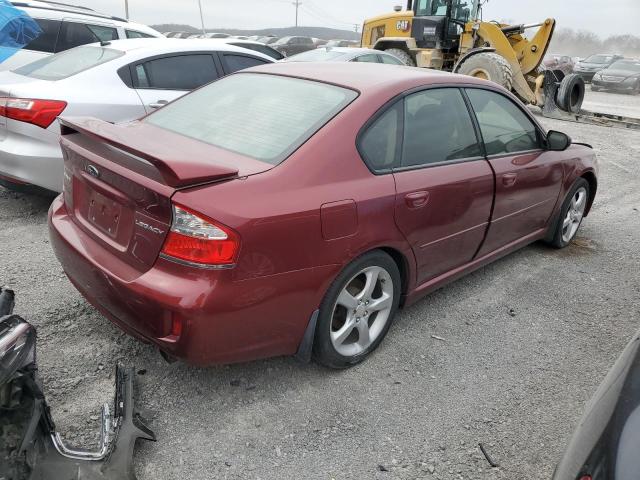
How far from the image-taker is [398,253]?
2.79m

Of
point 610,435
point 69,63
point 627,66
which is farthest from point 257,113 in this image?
point 627,66

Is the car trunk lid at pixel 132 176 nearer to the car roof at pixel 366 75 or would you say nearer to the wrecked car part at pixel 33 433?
the wrecked car part at pixel 33 433

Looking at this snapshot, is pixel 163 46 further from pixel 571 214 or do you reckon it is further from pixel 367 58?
pixel 367 58

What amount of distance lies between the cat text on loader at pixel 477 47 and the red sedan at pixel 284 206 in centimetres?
899

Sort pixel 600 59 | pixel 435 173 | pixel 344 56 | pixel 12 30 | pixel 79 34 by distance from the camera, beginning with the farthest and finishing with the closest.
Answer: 1. pixel 600 59
2. pixel 344 56
3. pixel 79 34
4. pixel 12 30
5. pixel 435 173

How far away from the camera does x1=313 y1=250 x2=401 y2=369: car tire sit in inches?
98.7

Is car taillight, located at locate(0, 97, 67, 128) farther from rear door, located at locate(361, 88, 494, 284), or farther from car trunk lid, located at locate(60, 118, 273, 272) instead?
rear door, located at locate(361, 88, 494, 284)

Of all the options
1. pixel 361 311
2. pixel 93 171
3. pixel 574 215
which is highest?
pixel 93 171

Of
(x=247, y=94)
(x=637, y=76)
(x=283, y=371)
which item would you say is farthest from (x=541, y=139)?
(x=637, y=76)

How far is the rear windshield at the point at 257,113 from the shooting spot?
247 cm

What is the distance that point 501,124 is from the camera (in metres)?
3.55

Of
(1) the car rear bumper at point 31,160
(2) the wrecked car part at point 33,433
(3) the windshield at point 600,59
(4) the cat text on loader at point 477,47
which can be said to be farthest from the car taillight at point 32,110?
(3) the windshield at point 600,59

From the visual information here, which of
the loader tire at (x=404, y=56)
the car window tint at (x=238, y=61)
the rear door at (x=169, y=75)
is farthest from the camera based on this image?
the loader tire at (x=404, y=56)

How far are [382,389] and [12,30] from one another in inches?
236
